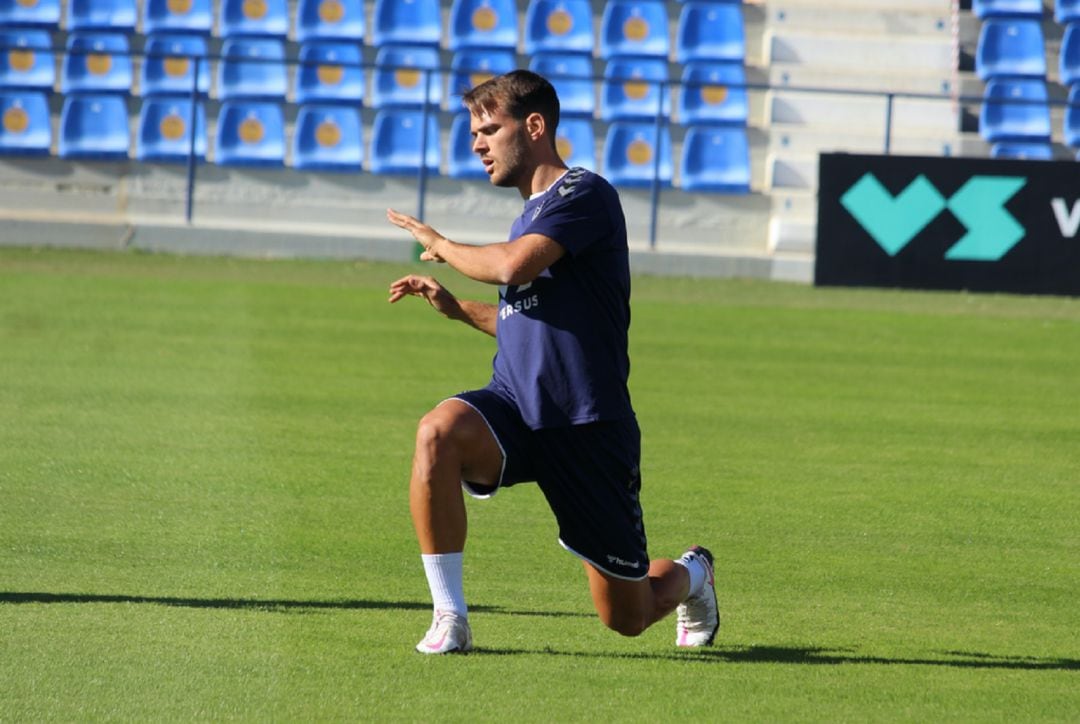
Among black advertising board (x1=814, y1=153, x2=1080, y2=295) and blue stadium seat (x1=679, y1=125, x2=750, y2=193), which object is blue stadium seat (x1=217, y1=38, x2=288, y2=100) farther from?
black advertising board (x1=814, y1=153, x2=1080, y2=295)

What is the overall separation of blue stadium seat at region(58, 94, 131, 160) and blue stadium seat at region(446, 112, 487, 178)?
3.88 meters

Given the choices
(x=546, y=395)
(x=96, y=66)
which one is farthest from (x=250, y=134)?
(x=546, y=395)

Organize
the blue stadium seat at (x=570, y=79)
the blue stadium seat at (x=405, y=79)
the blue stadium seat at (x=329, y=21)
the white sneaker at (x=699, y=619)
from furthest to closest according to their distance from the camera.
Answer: the blue stadium seat at (x=329, y=21)
the blue stadium seat at (x=405, y=79)
the blue stadium seat at (x=570, y=79)
the white sneaker at (x=699, y=619)

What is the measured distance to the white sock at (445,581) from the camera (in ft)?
17.0

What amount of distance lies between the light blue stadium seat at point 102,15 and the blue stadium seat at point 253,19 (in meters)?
1.13

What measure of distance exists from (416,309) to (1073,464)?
7.34 m

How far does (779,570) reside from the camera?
682cm

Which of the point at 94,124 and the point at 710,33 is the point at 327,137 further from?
the point at 710,33

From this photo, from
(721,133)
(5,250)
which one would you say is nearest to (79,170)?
(5,250)

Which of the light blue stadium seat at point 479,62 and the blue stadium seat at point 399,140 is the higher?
the light blue stadium seat at point 479,62

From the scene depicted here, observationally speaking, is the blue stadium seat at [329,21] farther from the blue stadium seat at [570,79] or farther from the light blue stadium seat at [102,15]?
the blue stadium seat at [570,79]

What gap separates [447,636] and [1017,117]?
17.6 m

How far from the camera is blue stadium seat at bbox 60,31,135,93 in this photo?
67.5 ft

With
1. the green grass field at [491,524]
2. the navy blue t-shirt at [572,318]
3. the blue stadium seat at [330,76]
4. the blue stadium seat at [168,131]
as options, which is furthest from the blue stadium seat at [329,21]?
the navy blue t-shirt at [572,318]
